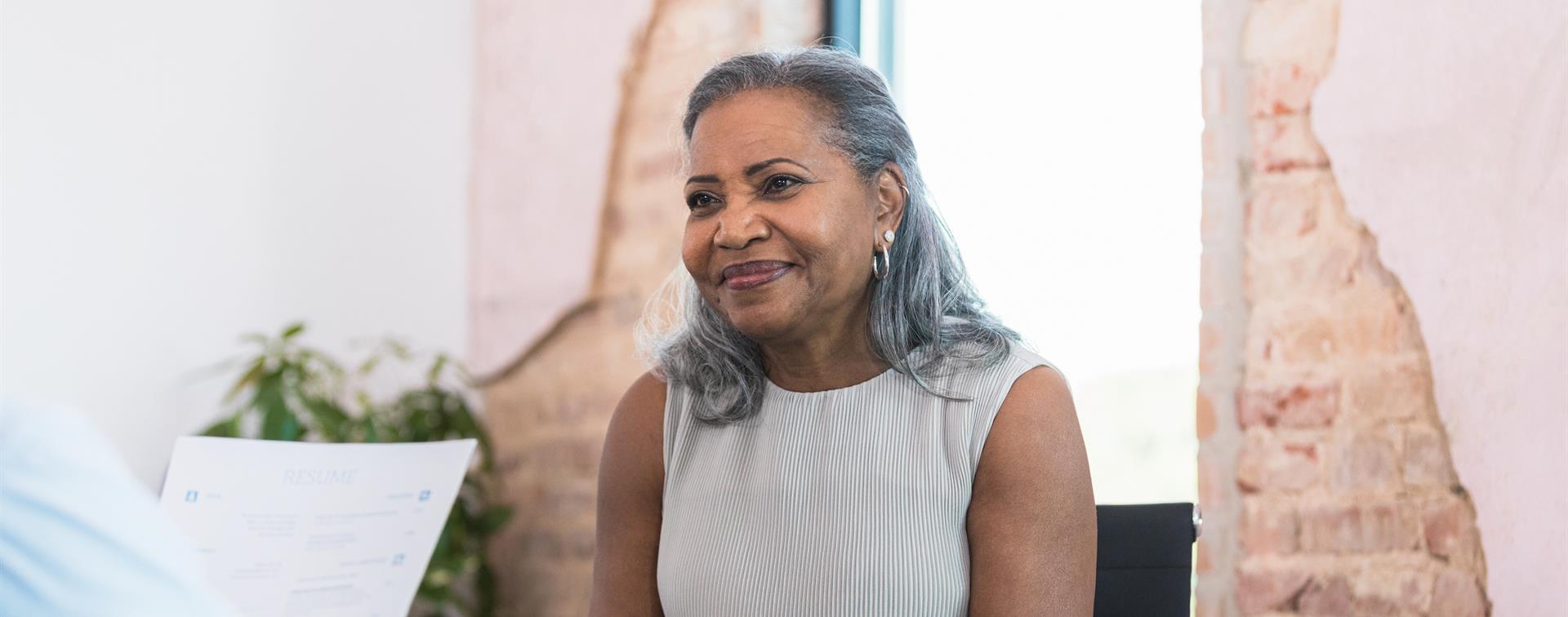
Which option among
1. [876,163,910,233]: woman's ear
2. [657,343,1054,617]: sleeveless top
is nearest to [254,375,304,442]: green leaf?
[657,343,1054,617]: sleeveless top

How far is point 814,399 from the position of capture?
5.43 ft

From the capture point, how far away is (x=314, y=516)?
186 centimetres

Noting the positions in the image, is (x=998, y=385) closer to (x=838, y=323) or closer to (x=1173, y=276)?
(x=838, y=323)

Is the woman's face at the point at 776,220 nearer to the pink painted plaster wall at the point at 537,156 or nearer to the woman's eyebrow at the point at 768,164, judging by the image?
the woman's eyebrow at the point at 768,164

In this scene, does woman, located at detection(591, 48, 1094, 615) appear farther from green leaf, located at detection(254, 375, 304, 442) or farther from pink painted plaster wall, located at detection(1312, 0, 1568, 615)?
green leaf, located at detection(254, 375, 304, 442)

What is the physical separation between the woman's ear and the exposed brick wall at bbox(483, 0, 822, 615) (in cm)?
100

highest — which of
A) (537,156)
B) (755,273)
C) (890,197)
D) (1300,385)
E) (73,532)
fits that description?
(537,156)

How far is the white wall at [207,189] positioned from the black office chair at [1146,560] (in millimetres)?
1767

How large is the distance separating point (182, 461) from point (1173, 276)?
1482 millimetres

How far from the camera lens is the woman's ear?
5.37ft

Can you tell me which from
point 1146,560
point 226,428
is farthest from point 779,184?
point 226,428

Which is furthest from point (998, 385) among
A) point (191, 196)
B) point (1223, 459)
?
point (191, 196)

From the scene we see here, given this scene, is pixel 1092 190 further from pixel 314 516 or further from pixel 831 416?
pixel 314 516

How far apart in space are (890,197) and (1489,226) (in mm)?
710
